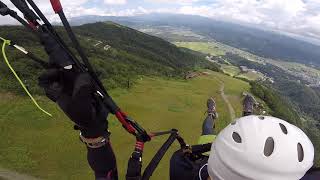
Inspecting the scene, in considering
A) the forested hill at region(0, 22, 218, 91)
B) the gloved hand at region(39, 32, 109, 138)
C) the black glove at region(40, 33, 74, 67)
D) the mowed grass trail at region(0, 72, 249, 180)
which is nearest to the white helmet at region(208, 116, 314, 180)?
the gloved hand at region(39, 32, 109, 138)

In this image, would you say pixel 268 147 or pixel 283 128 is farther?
pixel 283 128

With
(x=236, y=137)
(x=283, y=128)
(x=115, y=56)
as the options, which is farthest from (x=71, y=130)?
(x=115, y=56)

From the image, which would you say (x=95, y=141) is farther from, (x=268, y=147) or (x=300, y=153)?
(x=300, y=153)

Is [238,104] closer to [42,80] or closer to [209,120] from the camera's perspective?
[209,120]

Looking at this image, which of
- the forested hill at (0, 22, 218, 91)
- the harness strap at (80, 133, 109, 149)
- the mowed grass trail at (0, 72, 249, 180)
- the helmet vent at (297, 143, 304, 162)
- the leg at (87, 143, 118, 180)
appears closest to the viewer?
the helmet vent at (297, 143, 304, 162)

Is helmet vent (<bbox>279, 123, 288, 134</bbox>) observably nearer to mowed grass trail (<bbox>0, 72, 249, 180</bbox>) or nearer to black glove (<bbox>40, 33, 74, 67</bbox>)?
black glove (<bbox>40, 33, 74, 67</bbox>)

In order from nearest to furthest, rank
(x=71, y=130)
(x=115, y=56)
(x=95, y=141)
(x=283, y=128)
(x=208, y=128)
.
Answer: (x=283, y=128)
(x=95, y=141)
(x=208, y=128)
(x=71, y=130)
(x=115, y=56)
